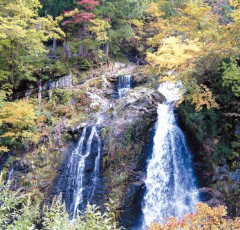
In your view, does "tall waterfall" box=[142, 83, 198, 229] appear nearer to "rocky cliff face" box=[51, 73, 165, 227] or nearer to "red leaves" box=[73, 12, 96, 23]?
"rocky cliff face" box=[51, 73, 165, 227]

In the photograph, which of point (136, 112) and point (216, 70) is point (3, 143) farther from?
point (216, 70)

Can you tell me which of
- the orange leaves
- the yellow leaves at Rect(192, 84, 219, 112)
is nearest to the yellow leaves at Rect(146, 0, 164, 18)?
the yellow leaves at Rect(192, 84, 219, 112)

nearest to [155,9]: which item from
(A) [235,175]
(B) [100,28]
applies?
(B) [100,28]

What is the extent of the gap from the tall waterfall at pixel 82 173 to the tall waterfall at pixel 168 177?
286 cm

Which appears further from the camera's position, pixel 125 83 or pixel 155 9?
pixel 155 9

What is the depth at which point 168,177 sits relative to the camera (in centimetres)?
1267

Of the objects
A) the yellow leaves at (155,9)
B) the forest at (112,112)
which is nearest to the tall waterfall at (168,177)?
the forest at (112,112)

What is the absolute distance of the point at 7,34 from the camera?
15.4m

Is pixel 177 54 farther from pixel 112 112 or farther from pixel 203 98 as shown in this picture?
pixel 112 112

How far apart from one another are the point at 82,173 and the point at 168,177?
4502mm

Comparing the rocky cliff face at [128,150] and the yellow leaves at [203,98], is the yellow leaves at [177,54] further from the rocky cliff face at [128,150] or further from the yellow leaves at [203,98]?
the rocky cliff face at [128,150]

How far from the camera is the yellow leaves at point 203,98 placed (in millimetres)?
11299

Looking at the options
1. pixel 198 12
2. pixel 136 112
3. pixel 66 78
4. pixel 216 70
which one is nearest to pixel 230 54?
pixel 216 70

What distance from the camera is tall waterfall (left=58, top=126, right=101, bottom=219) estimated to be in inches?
506
